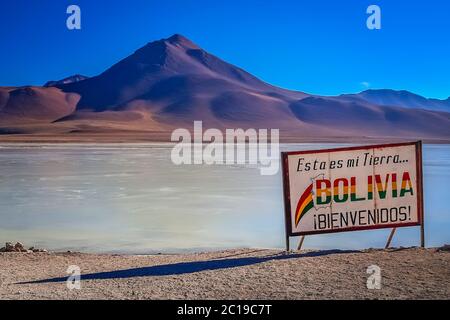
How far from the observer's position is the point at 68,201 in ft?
44.8

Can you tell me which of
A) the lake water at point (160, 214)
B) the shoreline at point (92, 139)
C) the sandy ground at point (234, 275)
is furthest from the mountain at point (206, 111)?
the sandy ground at point (234, 275)

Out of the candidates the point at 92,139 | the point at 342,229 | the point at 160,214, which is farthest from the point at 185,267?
the point at 92,139

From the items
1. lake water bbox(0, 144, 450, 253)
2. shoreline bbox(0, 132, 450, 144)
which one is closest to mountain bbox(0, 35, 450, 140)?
shoreline bbox(0, 132, 450, 144)

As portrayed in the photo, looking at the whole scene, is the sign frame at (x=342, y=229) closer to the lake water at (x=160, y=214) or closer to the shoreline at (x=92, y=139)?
the lake water at (x=160, y=214)

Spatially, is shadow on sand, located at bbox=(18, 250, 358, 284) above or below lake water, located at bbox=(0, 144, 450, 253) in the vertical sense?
below

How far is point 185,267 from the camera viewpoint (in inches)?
268

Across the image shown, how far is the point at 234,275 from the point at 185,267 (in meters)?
0.82

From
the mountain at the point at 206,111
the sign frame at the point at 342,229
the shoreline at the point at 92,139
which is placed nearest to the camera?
the sign frame at the point at 342,229

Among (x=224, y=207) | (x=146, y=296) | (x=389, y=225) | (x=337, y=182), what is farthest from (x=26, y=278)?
(x=224, y=207)

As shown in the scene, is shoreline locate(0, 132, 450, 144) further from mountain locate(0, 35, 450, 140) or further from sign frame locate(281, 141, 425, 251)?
sign frame locate(281, 141, 425, 251)

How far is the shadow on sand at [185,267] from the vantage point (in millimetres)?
6439

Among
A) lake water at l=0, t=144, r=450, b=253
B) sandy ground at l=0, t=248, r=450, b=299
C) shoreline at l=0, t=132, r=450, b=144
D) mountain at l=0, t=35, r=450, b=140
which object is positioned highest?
mountain at l=0, t=35, r=450, b=140

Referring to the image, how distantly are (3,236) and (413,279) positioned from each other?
7408mm

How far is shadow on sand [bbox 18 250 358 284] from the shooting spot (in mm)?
6439
